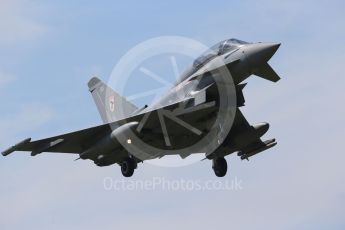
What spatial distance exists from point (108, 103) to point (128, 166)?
521 cm

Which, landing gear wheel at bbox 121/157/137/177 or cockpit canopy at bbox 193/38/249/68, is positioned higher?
cockpit canopy at bbox 193/38/249/68

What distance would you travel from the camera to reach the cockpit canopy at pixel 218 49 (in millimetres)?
27234

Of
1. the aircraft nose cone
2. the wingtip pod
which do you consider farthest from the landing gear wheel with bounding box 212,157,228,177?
the wingtip pod

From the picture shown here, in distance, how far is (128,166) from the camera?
2981 cm

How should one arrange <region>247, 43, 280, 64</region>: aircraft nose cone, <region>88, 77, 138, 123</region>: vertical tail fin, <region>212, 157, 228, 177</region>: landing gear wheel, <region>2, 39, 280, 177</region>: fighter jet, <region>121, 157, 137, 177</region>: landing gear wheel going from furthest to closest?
<region>88, 77, 138, 123</region>: vertical tail fin, <region>212, 157, 228, 177</region>: landing gear wheel, <region>121, 157, 137, 177</region>: landing gear wheel, <region>2, 39, 280, 177</region>: fighter jet, <region>247, 43, 280, 64</region>: aircraft nose cone

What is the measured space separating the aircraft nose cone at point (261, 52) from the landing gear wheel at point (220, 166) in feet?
19.5

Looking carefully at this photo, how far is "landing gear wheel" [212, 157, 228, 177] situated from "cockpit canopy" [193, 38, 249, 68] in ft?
15.8

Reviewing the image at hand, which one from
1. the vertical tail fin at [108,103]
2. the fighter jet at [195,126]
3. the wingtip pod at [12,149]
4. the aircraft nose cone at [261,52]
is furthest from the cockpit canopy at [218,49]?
the wingtip pod at [12,149]

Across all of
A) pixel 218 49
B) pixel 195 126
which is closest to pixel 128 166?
pixel 195 126

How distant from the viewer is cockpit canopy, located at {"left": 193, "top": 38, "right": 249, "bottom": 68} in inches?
1072

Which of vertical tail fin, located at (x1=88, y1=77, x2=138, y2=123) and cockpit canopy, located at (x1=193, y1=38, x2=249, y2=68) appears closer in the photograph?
cockpit canopy, located at (x1=193, y1=38, x2=249, y2=68)

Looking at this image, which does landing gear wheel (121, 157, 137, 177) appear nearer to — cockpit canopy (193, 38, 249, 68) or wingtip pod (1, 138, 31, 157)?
wingtip pod (1, 138, 31, 157)

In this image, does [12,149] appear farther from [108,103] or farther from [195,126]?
[108,103]

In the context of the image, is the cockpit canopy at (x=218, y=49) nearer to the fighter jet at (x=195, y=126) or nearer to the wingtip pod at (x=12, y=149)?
the fighter jet at (x=195, y=126)
